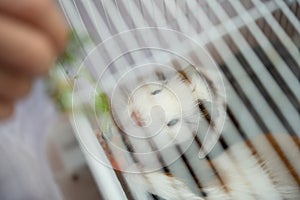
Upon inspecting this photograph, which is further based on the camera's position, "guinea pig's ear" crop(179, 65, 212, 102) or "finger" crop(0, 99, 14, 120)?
"guinea pig's ear" crop(179, 65, 212, 102)

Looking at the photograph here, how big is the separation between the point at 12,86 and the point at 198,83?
2.40ft

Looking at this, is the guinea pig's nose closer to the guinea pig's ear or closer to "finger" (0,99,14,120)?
the guinea pig's ear

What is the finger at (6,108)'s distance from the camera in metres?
0.34

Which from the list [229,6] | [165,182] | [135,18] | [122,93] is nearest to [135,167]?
[165,182]

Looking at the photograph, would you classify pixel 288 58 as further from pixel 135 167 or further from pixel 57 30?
pixel 57 30

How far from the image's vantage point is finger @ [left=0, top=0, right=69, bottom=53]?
28cm

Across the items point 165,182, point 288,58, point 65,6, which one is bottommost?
point 165,182

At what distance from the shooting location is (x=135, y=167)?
38.4 inches

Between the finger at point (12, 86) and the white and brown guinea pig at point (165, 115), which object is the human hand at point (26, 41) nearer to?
the finger at point (12, 86)

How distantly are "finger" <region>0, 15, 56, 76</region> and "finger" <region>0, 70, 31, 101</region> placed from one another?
1 cm

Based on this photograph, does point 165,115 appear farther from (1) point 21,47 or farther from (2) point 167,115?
(1) point 21,47

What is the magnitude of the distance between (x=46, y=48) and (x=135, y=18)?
90cm

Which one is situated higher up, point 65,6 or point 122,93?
point 65,6

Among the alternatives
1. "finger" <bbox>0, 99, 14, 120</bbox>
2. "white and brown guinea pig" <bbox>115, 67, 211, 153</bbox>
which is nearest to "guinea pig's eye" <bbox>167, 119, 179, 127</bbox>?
"white and brown guinea pig" <bbox>115, 67, 211, 153</bbox>
